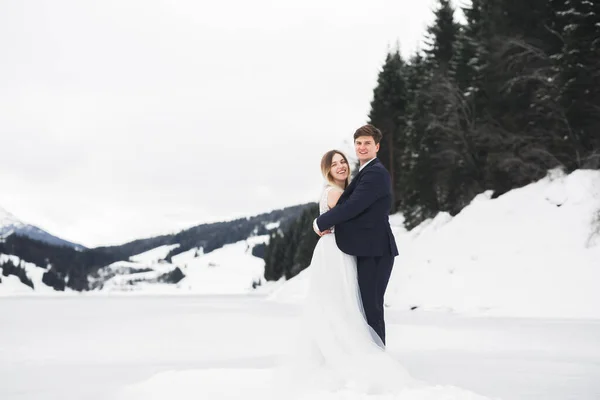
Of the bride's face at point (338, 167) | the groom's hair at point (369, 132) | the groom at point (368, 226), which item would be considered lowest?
the groom at point (368, 226)

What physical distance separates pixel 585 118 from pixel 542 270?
624 cm

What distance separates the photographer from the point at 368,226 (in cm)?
430

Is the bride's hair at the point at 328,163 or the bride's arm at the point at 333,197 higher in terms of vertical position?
the bride's hair at the point at 328,163

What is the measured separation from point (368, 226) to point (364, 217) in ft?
0.26

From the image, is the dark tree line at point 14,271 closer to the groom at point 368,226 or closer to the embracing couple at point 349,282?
the embracing couple at point 349,282

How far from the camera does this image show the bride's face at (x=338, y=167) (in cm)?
452

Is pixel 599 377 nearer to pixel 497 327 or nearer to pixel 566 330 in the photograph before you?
pixel 566 330

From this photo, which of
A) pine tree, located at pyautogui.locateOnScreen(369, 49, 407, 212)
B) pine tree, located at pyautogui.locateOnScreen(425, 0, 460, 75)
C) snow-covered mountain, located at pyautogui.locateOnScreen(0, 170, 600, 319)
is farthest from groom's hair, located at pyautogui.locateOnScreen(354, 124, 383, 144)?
pine tree, located at pyautogui.locateOnScreen(369, 49, 407, 212)

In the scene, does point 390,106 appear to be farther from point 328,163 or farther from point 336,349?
point 336,349

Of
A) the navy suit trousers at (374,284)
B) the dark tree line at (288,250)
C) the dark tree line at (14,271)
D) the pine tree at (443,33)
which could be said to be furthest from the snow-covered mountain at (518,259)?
the dark tree line at (14,271)

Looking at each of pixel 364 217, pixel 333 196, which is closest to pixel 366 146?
pixel 333 196

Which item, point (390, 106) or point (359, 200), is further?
point (390, 106)

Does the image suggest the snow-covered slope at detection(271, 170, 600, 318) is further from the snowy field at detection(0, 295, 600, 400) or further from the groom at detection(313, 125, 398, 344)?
the groom at detection(313, 125, 398, 344)

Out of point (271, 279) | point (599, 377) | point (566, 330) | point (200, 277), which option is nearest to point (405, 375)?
point (599, 377)
